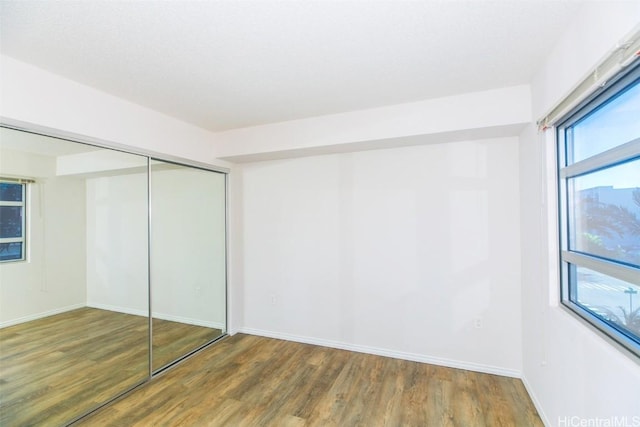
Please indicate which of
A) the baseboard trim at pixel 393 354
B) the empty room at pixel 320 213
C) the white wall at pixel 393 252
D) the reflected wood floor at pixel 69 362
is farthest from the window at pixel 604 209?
the reflected wood floor at pixel 69 362

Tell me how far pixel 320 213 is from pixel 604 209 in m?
2.48

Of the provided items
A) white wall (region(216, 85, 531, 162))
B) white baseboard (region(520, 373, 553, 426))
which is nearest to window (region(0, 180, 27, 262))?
white wall (region(216, 85, 531, 162))

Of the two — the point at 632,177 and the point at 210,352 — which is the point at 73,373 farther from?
the point at 632,177

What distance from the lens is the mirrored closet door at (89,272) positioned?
78.7 inches

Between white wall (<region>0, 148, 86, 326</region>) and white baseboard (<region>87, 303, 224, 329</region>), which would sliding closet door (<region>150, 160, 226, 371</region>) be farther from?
white wall (<region>0, 148, 86, 326</region>)

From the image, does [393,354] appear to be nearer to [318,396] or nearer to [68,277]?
[318,396]

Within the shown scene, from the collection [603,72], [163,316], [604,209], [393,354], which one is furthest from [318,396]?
[603,72]

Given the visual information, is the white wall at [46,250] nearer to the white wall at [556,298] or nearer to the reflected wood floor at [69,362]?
the reflected wood floor at [69,362]

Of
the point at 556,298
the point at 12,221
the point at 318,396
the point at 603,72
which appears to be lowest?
the point at 318,396

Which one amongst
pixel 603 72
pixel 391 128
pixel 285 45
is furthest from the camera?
pixel 391 128

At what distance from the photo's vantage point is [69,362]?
2.36 m

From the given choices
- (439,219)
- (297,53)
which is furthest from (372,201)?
(297,53)

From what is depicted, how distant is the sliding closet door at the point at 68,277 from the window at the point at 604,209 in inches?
138

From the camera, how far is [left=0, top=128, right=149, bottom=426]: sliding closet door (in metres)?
1.98
